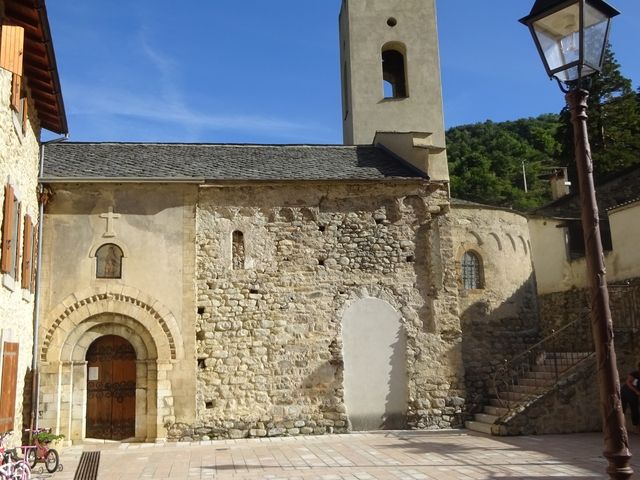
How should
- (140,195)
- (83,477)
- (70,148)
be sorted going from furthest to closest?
(70,148)
(140,195)
(83,477)

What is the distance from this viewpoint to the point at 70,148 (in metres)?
15.4

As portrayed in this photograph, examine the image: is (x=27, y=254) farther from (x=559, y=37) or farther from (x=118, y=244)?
(x=559, y=37)

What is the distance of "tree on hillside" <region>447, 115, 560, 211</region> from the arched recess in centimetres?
2716

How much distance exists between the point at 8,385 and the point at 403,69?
13.9 metres

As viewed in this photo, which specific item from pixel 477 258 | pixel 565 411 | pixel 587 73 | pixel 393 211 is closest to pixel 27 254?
pixel 393 211

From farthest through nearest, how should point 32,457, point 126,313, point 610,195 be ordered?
point 610,195 → point 126,313 → point 32,457

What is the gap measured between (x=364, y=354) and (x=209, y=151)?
6.68 metres

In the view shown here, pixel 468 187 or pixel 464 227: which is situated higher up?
pixel 468 187

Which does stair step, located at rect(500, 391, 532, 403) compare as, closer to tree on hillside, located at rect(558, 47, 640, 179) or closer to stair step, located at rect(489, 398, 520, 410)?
stair step, located at rect(489, 398, 520, 410)

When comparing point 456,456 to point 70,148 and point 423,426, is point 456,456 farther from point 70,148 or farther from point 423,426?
point 70,148

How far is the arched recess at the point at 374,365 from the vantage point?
1380cm

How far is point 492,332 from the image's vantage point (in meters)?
16.2

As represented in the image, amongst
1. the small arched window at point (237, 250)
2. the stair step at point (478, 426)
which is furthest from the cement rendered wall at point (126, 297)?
the stair step at point (478, 426)

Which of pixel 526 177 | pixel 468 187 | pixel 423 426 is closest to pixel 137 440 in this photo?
pixel 423 426
